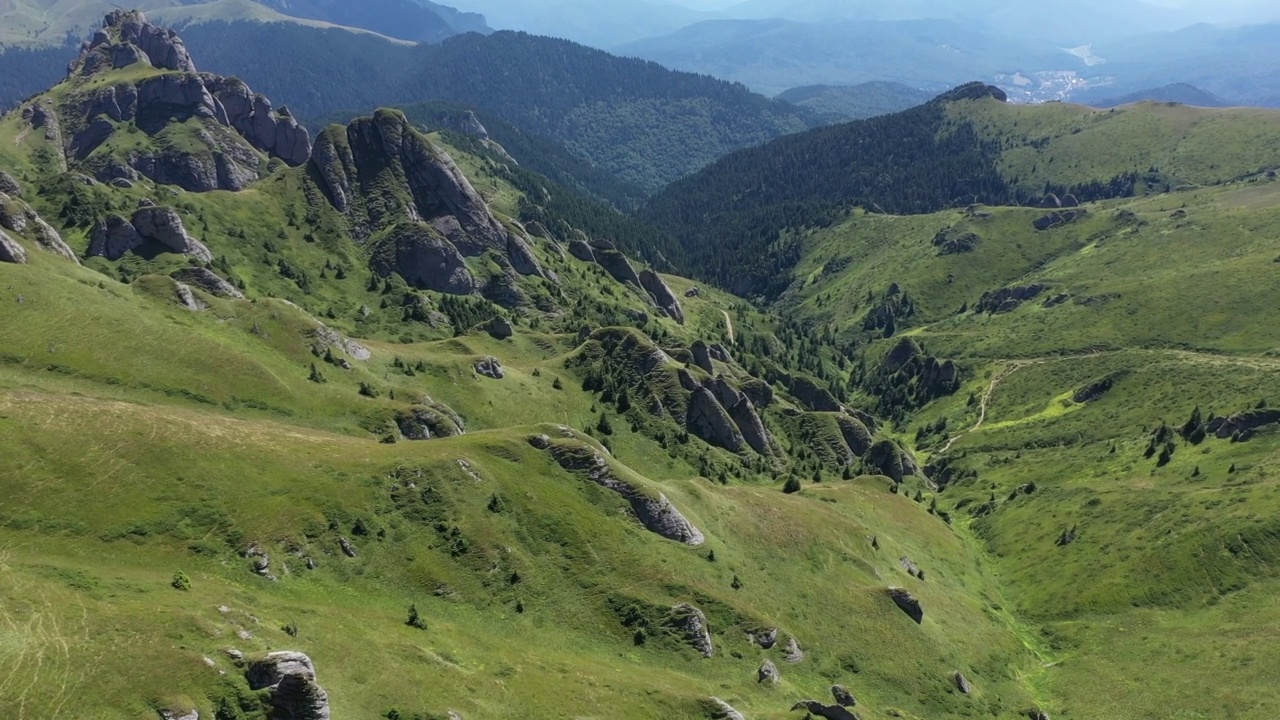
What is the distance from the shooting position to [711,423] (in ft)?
626

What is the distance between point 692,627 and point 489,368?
95.5 meters

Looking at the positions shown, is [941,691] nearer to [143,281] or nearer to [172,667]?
[172,667]

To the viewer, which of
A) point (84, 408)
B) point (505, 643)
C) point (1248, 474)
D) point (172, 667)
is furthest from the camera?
point (1248, 474)

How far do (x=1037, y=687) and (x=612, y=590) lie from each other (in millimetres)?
63638

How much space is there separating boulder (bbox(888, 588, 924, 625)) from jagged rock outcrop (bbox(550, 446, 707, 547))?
2787cm

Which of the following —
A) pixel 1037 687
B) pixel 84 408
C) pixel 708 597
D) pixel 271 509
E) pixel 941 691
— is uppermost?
pixel 84 408

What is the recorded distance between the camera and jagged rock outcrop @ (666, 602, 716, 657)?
90688 millimetres

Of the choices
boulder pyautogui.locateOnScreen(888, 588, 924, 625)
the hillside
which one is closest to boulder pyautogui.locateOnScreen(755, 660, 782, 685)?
the hillside

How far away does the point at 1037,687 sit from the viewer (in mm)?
114562

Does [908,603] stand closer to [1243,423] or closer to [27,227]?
[1243,423]

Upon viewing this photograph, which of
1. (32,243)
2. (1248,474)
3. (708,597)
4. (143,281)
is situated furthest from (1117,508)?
(32,243)

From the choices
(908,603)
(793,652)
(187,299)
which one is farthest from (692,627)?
(187,299)

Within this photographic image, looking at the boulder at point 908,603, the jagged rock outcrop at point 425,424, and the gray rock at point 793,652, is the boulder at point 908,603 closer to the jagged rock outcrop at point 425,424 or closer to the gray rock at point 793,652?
the gray rock at point 793,652

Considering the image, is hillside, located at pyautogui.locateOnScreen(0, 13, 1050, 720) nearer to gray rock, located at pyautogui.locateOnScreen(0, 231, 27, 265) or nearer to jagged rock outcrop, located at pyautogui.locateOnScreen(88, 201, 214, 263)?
gray rock, located at pyautogui.locateOnScreen(0, 231, 27, 265)
